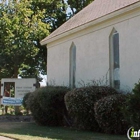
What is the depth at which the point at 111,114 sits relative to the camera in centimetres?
1111

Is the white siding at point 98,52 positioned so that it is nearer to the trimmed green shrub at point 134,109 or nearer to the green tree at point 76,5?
the trimmed green shrub at point 134,109

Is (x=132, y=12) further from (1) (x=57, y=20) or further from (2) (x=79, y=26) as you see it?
(1) (x=57, y=20)

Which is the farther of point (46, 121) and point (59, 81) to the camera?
point (59, 81)

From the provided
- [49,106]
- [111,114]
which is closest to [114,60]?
[111,114]

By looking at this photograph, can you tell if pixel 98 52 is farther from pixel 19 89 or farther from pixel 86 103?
pixel 19 89

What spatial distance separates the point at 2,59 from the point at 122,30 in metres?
13.7

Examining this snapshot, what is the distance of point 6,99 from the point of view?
21.8 metres

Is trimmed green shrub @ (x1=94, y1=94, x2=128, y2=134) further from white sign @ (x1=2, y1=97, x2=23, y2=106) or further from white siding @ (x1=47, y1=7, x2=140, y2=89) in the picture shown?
white sign @ (x1=2, y1=97, x2=23, y2=106)

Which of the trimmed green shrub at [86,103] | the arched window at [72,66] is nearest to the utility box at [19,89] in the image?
the arched window at [72,66]

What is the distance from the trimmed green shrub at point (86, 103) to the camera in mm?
12219

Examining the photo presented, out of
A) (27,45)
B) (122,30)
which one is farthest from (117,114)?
(27,45)

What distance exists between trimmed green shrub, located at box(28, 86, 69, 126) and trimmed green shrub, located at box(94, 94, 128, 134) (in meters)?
3.38

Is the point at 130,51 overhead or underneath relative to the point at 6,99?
overhead

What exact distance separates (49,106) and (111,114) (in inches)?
165
